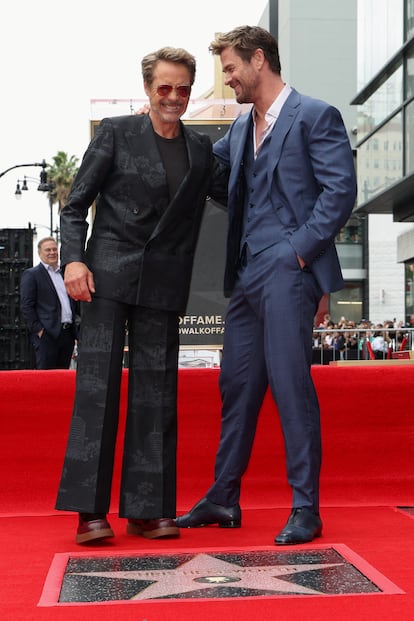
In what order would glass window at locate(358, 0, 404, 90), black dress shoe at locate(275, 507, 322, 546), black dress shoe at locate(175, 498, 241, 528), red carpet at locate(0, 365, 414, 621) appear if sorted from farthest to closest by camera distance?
glass window at locate(358, 0, 404, 90) → red carpet at locate(0, 365, 414, 621) → black dress shoe at locate(175, 498, 241, 528) → black dress shoe at locate(275, 507, 322, 546)

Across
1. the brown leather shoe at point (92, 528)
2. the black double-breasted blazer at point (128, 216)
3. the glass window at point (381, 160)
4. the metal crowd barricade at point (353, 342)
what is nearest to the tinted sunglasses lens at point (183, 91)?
the black double-breasted blazer at point (128, 216)

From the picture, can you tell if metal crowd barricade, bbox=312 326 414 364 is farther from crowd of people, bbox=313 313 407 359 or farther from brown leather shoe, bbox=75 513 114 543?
brown leather shoe, bbox=75 513 114 543

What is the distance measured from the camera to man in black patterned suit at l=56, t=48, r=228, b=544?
4.32m

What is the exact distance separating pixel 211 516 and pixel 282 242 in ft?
3.96

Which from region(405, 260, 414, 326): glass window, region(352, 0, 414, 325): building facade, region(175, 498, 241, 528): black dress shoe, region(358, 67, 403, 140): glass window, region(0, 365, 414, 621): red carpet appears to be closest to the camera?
region(175, 498, 241, 528): black dress shoe

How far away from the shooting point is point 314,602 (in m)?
3.08

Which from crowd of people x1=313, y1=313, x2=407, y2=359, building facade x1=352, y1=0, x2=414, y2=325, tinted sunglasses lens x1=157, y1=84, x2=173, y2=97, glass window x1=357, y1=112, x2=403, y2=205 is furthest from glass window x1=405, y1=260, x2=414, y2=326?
tinted sunglasses lens x1=157, y1=84, x2=173, y2=97

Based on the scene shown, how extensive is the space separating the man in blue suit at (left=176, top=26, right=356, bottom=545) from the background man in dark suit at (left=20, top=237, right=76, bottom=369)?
6949 millimetres

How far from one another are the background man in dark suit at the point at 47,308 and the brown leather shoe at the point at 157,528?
7.08 m

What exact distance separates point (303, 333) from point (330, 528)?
0.84 meters

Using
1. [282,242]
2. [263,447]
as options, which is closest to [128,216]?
[282,242]

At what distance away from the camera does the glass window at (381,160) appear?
3102 cm

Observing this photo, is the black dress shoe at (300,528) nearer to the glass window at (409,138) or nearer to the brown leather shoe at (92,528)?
the brown leather shoe at (92,528)

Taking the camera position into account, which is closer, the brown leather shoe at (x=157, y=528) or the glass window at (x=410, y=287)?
the brown leather shoe at (x=157, y=528)
